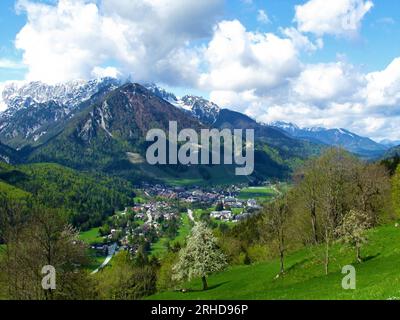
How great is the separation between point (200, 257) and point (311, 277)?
25817mm

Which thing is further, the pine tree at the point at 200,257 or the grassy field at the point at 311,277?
the pine tree at the point at 200,257

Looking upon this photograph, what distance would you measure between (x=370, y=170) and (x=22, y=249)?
223 feet

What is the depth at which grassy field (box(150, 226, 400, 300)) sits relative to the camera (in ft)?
124

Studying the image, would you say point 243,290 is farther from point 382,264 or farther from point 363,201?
point 363,201

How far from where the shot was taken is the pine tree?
7426cm

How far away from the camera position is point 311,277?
54.3 m

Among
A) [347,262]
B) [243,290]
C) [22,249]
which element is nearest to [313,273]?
[347,262]

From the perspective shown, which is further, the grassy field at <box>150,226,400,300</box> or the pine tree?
the pine tree

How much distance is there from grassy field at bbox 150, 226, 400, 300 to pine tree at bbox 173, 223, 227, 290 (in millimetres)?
2645

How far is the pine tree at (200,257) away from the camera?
74.3 metres

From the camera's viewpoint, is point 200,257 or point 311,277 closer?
point 311,277

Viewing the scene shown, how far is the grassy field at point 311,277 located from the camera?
37.9 m

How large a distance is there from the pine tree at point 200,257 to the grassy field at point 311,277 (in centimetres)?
264
